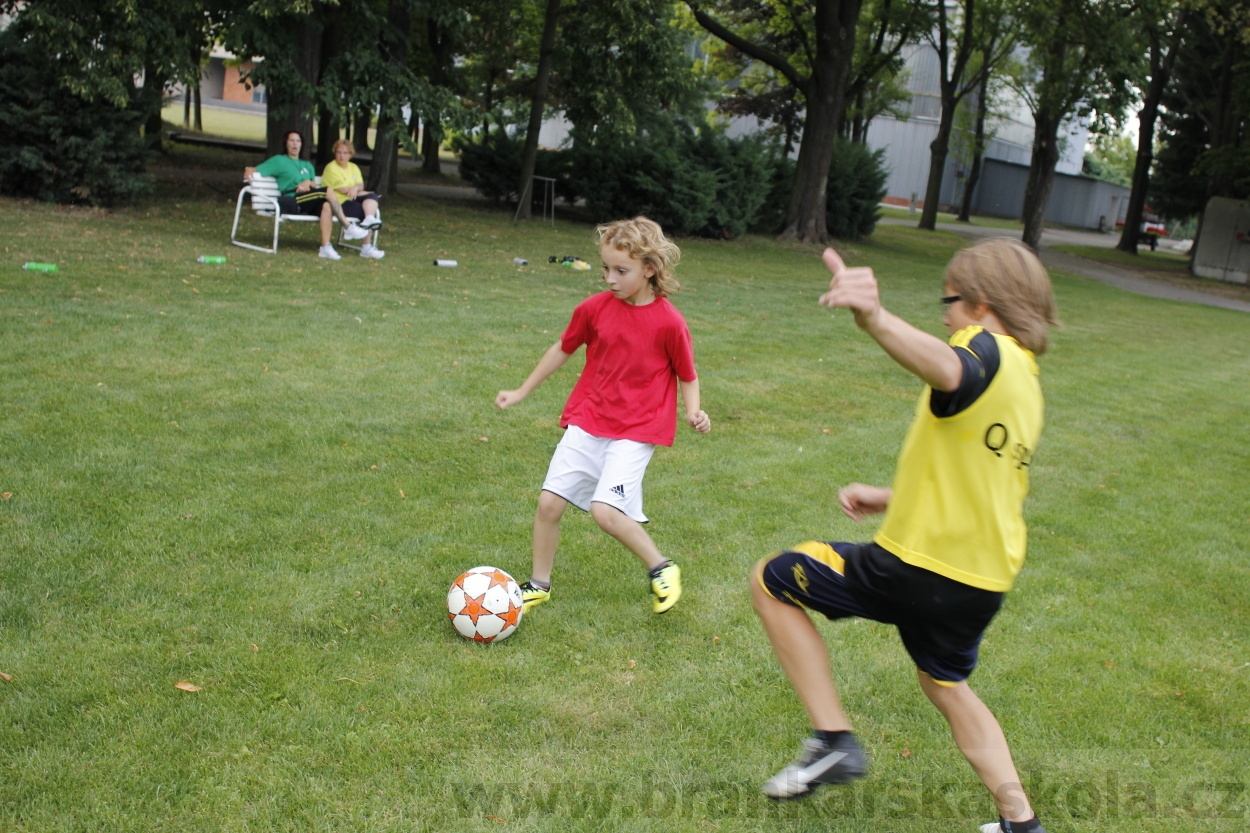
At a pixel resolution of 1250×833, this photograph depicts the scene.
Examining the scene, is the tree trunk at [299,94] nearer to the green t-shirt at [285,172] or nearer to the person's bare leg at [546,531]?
the green t-shirt at [285,172]

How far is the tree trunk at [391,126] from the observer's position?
1720cm

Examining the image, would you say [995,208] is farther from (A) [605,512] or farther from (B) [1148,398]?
(A) [605,512]

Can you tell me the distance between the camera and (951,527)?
8.54 ft

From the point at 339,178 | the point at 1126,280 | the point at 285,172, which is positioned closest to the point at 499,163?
the point at 339,178

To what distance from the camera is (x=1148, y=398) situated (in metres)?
10.5

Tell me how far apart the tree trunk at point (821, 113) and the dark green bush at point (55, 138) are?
572 inches

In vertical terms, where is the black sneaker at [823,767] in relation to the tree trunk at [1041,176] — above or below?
below

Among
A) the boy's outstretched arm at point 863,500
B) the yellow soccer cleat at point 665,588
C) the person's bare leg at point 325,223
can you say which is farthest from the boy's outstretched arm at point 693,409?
the person's bare leg at point 325,223

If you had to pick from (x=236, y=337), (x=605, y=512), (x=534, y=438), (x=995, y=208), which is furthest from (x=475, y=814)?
(x=995, y=208)

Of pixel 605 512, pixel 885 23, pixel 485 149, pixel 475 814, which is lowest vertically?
pixel 475 814

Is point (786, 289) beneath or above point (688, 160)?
beneath

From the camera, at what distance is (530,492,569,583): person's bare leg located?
428 centimetres

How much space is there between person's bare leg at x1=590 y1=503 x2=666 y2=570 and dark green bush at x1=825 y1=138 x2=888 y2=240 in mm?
24141

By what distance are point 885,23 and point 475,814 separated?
95.1 feet
